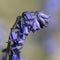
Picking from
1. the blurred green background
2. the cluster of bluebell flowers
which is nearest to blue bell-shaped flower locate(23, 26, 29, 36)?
the cluster of bluebell flowers

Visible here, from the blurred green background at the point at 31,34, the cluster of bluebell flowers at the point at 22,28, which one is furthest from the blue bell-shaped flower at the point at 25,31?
the blurred green background at the point at 31,34

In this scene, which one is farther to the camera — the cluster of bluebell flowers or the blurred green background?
the blurred green background

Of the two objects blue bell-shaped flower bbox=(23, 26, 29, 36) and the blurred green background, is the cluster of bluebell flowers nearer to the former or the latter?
blue bell-shaped flower bbox=(23, 26, 29, 36)

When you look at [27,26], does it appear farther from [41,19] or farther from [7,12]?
[7,12]

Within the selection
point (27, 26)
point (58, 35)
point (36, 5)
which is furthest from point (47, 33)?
point (27, 26)

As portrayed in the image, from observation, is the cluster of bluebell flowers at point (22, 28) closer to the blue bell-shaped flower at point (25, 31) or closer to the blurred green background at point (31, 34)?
the blue bell-shaped flower at point (25, 31)
